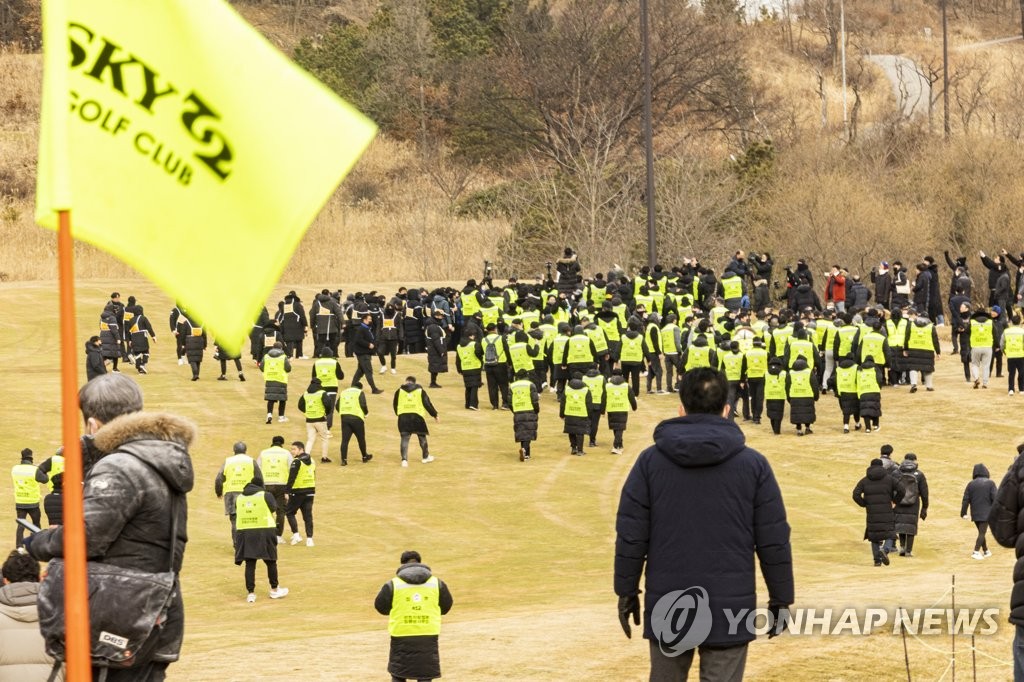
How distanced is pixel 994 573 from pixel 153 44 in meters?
16.4

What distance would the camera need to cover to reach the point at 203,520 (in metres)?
25.0

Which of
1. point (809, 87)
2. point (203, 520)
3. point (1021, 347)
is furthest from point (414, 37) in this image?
point (203, 520)

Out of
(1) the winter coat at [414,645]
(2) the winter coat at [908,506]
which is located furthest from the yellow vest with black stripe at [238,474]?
(1) the winter coat at [414,645]

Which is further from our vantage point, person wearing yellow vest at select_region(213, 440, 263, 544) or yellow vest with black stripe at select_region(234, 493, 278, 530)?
person wearing yellow vest at select_region(213, 440, 263, 544)

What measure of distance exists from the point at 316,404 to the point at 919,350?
13.6 metres

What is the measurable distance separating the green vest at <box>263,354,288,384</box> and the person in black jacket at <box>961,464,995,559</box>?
1448 centimetres

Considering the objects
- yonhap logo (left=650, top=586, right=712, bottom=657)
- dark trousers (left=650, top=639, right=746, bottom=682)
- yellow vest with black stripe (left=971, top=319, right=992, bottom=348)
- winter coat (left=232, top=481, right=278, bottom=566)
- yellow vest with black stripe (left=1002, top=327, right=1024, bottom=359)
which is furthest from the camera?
yellow vest with black stripe (left=971, top=319, right=992, bottom=348)

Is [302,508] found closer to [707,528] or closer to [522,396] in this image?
[522,396]

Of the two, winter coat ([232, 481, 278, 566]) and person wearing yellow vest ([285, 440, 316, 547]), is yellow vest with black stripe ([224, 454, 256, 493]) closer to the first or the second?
person wearing yellow vest ([285, 440, 316, 547])

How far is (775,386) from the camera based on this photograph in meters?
31.0

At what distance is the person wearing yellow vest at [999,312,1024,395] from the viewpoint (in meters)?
32.4

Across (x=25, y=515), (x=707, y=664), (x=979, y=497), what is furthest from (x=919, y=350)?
(x=707, y=664)

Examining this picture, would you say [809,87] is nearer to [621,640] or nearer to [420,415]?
[420,415]

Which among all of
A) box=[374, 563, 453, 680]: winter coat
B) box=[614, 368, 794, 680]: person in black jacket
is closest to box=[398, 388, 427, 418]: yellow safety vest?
box=[374, 563, 453, 680]: winter coat
